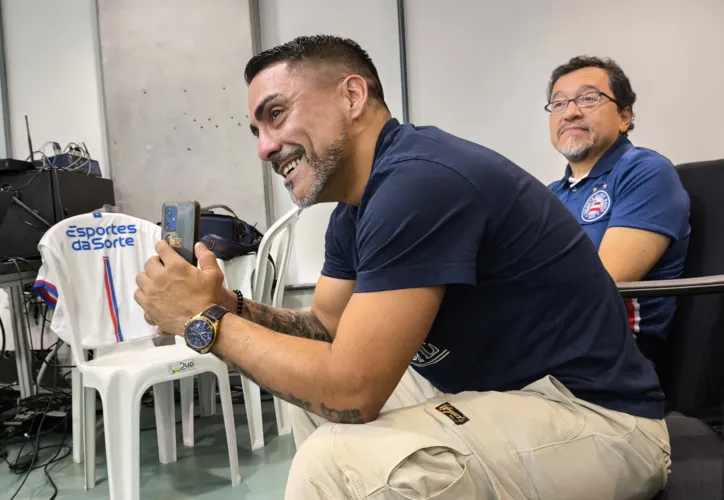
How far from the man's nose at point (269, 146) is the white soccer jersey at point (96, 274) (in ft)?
3.86

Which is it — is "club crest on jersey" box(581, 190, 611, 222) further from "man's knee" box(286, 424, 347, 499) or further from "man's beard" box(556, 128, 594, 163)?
"man's knee" box(286, 424, 347, 499)

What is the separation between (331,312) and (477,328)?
0.43 metres

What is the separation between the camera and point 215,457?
195cm

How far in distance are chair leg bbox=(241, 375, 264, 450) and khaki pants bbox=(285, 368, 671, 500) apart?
1407 millimetres

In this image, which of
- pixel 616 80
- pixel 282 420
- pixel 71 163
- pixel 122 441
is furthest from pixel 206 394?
pixel 616 80

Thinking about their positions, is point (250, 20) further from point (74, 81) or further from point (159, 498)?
point (159, 498)

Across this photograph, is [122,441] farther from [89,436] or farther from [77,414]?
[77,414]

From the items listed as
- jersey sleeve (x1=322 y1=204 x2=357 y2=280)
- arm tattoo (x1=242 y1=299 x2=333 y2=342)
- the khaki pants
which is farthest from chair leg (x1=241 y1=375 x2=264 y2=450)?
the khaki pants

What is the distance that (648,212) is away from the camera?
3.87 feet

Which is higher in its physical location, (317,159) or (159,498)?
(317,159)

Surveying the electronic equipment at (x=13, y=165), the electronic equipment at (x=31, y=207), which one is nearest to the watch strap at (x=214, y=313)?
the electronic equipment at (x=31, y=207)

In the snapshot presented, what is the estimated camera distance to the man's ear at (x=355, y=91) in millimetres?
929

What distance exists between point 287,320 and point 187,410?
4.11 ft

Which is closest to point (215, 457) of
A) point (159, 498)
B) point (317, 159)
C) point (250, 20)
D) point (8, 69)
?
point (159, 498)
